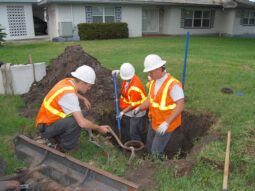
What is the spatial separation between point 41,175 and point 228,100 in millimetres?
4154

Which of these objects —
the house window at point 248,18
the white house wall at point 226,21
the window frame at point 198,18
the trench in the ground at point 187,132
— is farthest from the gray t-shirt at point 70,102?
the house window at point 248,18

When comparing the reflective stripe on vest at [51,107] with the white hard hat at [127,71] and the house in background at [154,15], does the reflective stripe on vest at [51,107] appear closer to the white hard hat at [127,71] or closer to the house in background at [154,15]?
the white hard hat at [127,71]

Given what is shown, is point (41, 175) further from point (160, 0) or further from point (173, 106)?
point (160, 0)

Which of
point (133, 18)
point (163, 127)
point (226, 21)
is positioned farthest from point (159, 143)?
point (226, 21)

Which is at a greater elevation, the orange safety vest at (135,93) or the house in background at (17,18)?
the house in background at (17,18)

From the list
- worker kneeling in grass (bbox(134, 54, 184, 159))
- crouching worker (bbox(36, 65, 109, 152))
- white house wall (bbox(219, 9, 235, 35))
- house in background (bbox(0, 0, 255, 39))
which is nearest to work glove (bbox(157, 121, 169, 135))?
worker kneeling in grass (bbox(134, 54, 184, 159))

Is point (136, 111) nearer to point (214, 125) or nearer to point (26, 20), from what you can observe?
point (214, 125)

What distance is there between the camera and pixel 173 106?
404 centimetres

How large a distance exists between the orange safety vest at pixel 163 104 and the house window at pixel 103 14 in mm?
16481

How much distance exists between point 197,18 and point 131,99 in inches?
807

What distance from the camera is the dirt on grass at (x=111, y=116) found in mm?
3617

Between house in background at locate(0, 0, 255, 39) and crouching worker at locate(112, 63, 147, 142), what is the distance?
46.0 feet

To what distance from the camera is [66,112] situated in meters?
3.86

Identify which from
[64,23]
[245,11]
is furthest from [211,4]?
[64,23]
